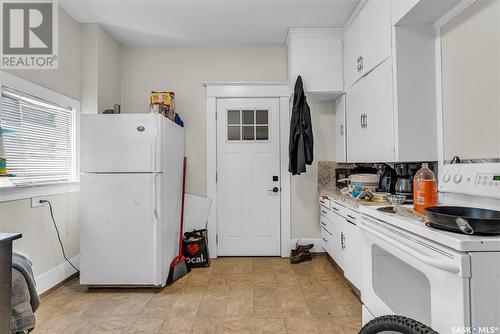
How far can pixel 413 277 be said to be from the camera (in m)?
1.22

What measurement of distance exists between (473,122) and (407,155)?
18.1 inches

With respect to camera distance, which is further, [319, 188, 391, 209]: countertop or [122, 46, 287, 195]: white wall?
[122, 46, 287, 195]: white wall

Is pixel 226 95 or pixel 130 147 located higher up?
pixel 226 95

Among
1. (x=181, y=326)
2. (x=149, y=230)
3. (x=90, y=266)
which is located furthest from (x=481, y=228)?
(x=90, y=266)

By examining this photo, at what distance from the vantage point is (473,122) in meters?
1.71

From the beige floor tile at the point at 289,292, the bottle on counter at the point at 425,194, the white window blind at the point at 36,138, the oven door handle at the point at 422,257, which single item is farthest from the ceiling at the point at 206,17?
the beige floor tile at the point at 289,292

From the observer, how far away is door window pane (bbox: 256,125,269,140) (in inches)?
142

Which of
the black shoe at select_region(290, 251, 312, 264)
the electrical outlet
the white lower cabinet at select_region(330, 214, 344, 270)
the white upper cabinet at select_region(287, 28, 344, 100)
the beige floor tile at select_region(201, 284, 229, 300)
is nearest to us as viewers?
the electrical outlet

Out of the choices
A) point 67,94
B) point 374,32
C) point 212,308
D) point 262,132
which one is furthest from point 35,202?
point 374,32

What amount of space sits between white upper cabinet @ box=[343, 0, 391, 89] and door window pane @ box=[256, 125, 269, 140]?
3.56ft

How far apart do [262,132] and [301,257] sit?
161 centimetres

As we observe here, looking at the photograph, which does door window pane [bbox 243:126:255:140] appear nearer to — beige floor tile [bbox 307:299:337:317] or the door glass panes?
the door glass panes

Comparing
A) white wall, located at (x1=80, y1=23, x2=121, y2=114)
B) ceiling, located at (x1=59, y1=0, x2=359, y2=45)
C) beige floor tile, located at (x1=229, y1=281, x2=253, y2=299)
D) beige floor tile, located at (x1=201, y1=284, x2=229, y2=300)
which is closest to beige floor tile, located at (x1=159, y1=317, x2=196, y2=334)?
beige floor tile, located at (x1=201, y1=284, x2=229, y2=300)

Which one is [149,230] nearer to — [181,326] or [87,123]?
[181,326]
